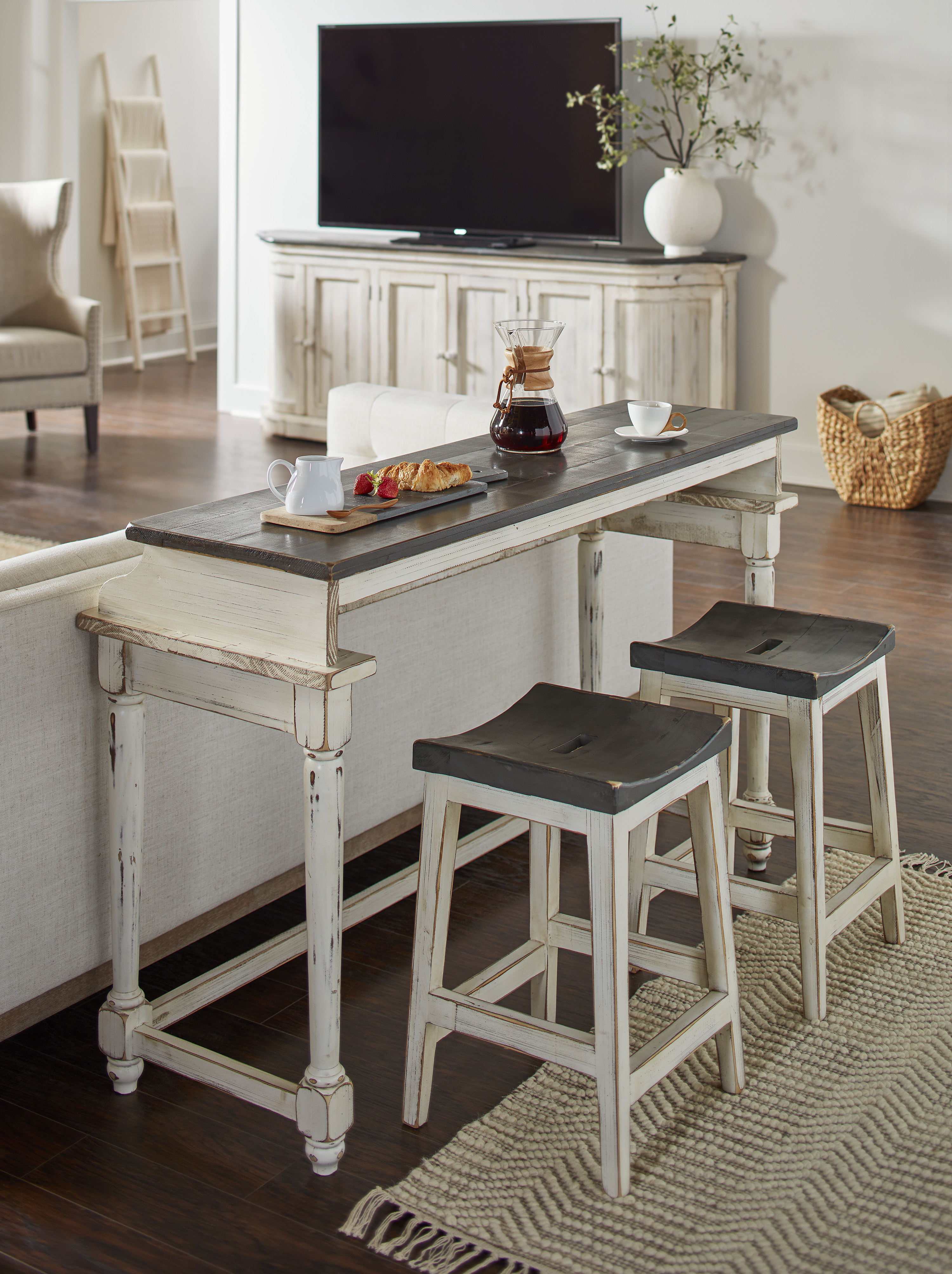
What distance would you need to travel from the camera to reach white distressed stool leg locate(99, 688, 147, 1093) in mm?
1914

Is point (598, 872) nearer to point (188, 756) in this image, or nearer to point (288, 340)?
point (188, 756)

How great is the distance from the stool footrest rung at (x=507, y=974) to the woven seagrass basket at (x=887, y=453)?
3733 mm

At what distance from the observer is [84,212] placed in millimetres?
8562

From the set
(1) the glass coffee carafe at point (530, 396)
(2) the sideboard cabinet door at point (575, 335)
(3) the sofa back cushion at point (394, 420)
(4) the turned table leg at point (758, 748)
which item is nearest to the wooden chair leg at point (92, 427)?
(2) the sideboard cabinet door at point (575, 335)

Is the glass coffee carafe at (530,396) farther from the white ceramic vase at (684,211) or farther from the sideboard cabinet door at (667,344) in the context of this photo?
the white ceramic vase at (684,211)

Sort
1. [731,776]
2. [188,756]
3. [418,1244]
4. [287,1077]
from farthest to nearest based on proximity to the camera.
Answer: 1. [731,776]
2. [188,756]
3. [287,1077]
4. [418,1244]

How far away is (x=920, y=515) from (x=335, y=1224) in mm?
4349

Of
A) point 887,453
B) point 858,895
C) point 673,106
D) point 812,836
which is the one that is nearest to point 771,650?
point 812,836

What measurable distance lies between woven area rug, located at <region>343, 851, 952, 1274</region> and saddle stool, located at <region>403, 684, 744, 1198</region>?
0.07 meters

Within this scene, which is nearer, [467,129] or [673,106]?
[673,106]

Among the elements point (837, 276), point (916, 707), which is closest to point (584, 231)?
point (837, 276)

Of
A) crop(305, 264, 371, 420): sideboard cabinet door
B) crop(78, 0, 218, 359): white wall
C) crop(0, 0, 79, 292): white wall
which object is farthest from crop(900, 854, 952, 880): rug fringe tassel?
crop(78, 0, 218, 359): white wall

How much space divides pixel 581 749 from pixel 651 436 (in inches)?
27.6

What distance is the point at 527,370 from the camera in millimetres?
2234
